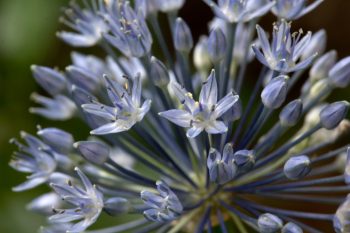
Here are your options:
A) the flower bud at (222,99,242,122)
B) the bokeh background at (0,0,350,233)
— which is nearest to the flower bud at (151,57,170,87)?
the flower bud at (222,99,242,122)

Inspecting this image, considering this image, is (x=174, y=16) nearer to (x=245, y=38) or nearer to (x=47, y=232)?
(x=245, y=38)

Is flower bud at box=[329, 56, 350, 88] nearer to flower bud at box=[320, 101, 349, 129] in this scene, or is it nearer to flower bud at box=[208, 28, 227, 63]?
flower bud at box=[320, 101, 349, 129]

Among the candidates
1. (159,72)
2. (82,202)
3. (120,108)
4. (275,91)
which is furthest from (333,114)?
(82,202)

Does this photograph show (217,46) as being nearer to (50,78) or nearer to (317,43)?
(317,43)

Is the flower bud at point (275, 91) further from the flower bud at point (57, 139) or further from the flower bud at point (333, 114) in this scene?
the flower bud at point (57, 139)

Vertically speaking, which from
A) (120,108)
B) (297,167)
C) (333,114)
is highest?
(120,108)

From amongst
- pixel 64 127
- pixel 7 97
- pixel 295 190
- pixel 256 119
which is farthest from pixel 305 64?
pixel 7 97
